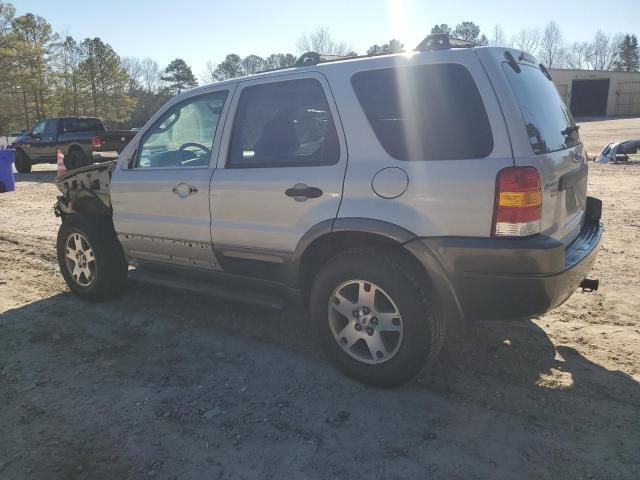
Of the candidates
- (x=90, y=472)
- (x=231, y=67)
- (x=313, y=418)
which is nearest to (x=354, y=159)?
(x=313, y=418)

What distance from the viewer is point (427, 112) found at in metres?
2.84

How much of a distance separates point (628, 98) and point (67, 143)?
2226 inches

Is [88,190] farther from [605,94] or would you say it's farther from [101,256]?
[605,94]

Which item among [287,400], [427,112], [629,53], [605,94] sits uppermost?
[629,53]

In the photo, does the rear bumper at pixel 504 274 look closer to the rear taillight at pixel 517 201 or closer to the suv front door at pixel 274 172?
the rear taillight at pixel 517 201

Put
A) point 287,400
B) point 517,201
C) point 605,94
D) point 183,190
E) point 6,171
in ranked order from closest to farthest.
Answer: point 517,201
point 287,400
point 183,190
point 6,171
point 605,94

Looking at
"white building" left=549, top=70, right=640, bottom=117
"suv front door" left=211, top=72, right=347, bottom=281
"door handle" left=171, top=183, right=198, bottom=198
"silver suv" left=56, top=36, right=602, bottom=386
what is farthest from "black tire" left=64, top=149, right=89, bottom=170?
"white building" left=549, top=70, right=640, bottom=117

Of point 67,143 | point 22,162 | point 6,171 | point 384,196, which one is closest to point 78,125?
point 67,143

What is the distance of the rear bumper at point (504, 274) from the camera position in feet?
8.65

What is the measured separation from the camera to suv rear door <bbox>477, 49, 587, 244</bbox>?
8.73 ft

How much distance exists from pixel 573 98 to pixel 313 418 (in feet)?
193

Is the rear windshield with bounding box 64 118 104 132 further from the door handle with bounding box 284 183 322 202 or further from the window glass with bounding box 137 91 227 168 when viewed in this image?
the door handle with bounding box 284 183 322 202

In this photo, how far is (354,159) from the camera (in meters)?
3.02

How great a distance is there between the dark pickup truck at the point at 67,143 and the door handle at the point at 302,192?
1367cm
